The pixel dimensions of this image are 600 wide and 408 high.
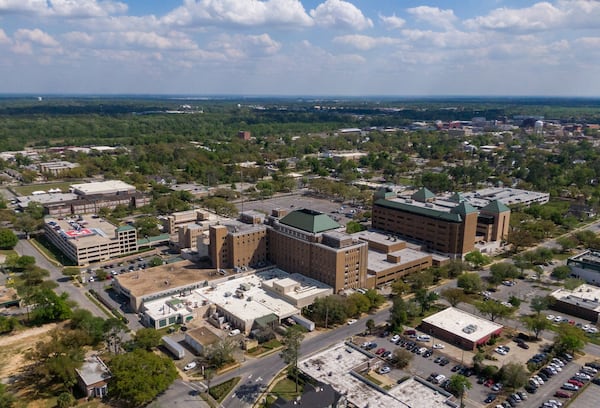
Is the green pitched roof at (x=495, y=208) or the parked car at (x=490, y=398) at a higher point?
the green pitched roof at (x=495, y=208)

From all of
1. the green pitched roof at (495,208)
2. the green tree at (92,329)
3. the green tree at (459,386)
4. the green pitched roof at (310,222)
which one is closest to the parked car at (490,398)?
the green tree at (459,386)

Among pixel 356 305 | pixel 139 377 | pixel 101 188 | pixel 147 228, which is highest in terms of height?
pixel 101 188

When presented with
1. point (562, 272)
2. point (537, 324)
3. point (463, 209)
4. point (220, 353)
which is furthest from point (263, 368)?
point (562, 272)

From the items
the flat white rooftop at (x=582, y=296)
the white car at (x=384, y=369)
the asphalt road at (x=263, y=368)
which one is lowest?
the asphalt road at (x=263, y=368)

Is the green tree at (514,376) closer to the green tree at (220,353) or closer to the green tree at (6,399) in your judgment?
the green tree at (220,353)

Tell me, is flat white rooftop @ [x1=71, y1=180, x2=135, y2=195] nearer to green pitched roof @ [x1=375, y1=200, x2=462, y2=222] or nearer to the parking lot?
green pitched roof @ [x1=375, y1=200, x2=462, y2=222]

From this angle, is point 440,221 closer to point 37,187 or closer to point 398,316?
point 398,316

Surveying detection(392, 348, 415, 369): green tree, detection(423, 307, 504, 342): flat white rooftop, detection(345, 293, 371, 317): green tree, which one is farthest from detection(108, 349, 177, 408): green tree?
detection(423, 307, 504, 342): flat white rooftop

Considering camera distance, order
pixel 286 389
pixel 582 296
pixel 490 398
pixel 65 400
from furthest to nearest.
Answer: pixel 582 296, pixel 286 389, pixel 490 398, pixel 65 400

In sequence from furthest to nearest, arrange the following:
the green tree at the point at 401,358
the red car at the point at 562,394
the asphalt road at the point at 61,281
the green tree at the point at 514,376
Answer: the asphalt road at the point at 61,281 → the green tree at the point at 401,358 → the green tree at the point at 514,376 → the red car at the point at 562,394
